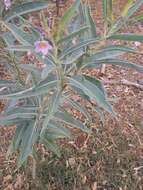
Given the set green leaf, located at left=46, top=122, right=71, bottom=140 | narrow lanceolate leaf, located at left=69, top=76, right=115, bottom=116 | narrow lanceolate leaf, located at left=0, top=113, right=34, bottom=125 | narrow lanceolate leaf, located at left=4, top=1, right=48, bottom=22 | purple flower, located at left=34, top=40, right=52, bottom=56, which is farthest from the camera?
green leaf, located at left=46, top=122, right=71, bottom=140

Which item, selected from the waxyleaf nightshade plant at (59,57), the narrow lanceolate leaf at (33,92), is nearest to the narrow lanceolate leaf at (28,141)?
the waxyleaf nightshade plant at (59,57)

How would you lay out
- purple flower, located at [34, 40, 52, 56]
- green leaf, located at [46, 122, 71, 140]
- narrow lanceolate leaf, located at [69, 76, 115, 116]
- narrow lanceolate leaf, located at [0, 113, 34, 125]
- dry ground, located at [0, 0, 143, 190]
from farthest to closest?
dry ground, located at [0, 0, 143, 190] < green leaf, located at [46, 122, 71, 140] < narrow lanceolate leaf, located at [0, 113, 34, 125] < narrow lanceolate leaf, located at [69, 76, 115, 116] < purple flower, located at [34, 40, 52, 56]

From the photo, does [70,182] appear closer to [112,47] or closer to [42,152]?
[42,152]

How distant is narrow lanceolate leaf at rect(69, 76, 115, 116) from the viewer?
1404 mm

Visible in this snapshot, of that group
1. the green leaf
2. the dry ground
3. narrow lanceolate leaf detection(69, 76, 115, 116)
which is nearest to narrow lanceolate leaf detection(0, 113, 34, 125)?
the green leaf

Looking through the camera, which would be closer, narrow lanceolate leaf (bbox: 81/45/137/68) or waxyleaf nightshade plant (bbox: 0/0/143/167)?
waxyleaf nightshade plant (bbox: 0/0/143/167)

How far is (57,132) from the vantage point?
1853mm

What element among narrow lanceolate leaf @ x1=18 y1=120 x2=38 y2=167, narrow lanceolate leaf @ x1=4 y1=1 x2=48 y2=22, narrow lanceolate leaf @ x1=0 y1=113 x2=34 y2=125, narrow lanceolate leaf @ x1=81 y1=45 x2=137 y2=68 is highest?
narrow lanceolate leaf @ x1=4 y1=1 x2=48 y2=22

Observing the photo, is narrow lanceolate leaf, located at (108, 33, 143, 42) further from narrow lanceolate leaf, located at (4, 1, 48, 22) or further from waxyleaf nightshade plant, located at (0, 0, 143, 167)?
narrow lanceolate leaf, located at (4, 1, 48, 22)

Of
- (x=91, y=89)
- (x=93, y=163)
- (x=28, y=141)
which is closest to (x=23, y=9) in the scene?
(x=91, y=89)

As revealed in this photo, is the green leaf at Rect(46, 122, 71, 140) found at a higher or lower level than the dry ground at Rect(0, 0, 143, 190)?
higher

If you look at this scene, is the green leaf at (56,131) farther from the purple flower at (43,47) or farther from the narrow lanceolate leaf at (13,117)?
the purple flower at (43,47)

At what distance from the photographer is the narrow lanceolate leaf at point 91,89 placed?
1404 millimetres

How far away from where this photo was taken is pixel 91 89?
1.42 metres
